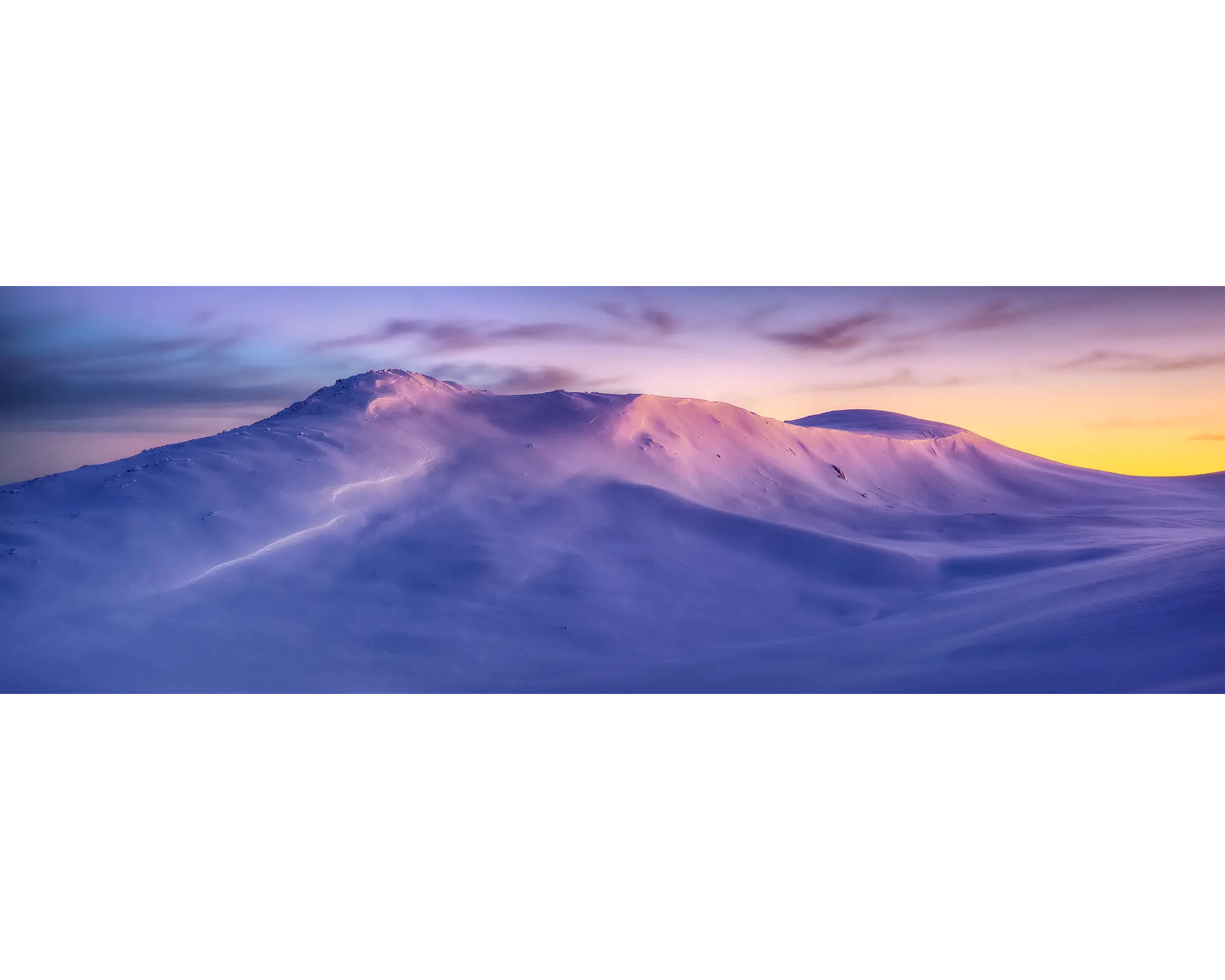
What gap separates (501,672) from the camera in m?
4.64

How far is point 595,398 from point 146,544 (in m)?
2.36

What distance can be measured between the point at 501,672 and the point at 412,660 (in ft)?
1.40

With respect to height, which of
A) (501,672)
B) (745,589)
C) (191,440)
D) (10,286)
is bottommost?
(501,672)

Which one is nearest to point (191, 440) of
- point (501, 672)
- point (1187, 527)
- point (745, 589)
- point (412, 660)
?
point (412, 660)

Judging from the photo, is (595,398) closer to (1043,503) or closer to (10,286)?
(1043,503)

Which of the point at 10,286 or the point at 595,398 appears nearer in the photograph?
the point at 10,286

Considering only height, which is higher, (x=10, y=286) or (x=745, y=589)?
(x=10, y=286)

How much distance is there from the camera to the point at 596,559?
498 centimetres

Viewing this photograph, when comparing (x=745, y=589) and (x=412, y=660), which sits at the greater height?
(x=745, y=589)

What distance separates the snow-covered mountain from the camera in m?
4.64

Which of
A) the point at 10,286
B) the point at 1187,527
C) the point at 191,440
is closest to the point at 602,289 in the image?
the point at 191,440

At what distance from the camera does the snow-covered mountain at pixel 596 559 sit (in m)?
4.64

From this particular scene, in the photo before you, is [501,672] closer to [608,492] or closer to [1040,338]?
[608,492]

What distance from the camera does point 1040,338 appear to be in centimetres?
500
